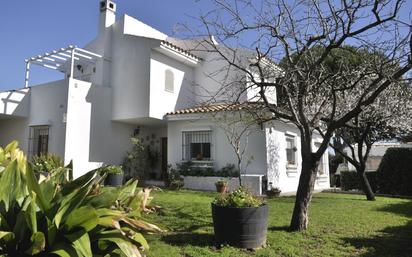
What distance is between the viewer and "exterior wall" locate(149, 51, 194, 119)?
17641 mm

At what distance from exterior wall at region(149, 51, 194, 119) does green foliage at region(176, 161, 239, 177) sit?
2.93 meters

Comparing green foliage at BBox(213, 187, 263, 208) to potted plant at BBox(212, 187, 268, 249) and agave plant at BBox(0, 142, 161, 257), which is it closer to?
potted plant at BBox(212, 187, 268, 249)

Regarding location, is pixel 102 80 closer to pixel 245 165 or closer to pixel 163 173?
pixel 163 173

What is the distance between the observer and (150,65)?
17531 mm

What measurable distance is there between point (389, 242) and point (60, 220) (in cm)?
667

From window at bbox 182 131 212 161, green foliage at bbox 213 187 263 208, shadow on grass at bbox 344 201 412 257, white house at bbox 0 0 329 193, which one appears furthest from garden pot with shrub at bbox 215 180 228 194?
green foliage at bbox 213 187 263 208

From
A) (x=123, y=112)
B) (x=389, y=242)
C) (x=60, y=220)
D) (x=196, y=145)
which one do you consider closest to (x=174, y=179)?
(x=196, y=145)

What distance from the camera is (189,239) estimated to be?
664cm

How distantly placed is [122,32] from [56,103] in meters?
5.30

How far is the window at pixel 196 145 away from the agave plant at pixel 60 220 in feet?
45.5

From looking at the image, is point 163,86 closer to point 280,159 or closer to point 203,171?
point 203,171

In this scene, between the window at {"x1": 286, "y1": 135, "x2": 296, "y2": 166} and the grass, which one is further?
the window at {"x1": 286, "y1": 135, "x2": 296, "y2": 166}

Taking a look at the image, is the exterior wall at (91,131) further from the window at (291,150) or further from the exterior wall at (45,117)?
the window at (291,150)

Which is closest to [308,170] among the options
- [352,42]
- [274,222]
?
[274,222]
